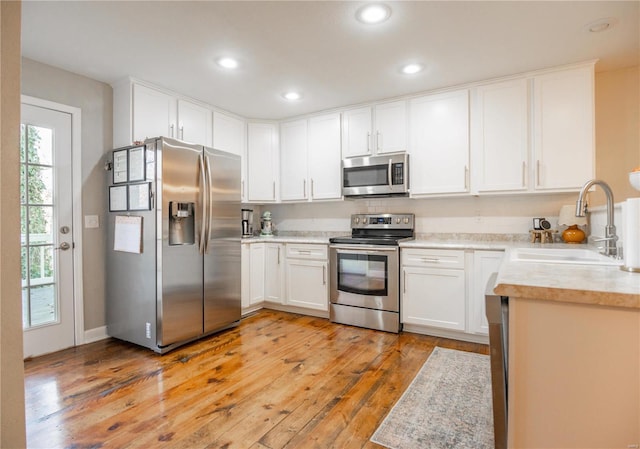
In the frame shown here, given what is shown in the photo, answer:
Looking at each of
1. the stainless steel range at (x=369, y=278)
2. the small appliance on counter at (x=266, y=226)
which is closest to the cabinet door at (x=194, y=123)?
the small appliance on counter at (x=266, y=226)

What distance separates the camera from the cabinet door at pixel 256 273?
387cm

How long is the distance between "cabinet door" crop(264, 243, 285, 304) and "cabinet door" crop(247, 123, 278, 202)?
680 millimetres

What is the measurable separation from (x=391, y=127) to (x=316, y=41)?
4.56 ft

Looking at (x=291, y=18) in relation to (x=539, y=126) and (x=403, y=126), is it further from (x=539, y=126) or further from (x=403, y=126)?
(x=539, y=126)

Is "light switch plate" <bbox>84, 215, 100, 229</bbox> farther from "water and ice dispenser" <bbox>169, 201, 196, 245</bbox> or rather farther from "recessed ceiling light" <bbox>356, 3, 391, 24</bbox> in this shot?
"recessed ceiling light" <bbox>356, 3, 391, 24</bbox>

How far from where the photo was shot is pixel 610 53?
104 inches

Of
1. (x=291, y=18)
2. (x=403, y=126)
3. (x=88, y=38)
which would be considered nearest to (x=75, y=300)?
(x=88, y=38)

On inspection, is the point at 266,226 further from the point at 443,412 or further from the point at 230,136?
the point at 443,412

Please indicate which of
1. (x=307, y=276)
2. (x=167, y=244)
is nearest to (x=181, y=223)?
(x=167, y=244)

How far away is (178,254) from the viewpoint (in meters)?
2.88

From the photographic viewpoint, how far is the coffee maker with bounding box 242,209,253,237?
4.28m

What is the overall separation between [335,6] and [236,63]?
42.1 inches

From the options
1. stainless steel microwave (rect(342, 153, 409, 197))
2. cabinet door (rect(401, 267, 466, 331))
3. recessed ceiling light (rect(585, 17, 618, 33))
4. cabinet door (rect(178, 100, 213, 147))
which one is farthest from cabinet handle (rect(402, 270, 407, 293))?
cabinet door (rect(178, 100, 213, 147))

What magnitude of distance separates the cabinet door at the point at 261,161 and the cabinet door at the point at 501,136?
235 centimetres
